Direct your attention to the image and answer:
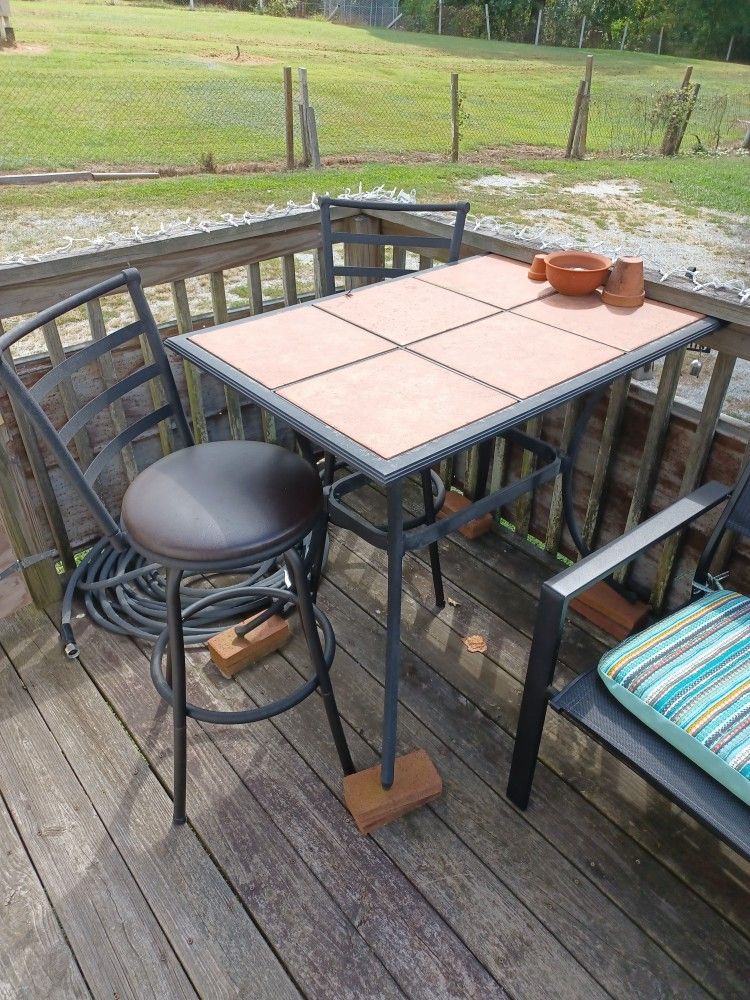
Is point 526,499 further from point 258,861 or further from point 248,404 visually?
point 258,861

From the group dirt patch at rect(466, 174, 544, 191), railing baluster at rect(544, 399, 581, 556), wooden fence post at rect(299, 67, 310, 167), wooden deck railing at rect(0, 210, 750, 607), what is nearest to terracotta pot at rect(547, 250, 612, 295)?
wooden deck railing at rect(0, 210, 750, 607)

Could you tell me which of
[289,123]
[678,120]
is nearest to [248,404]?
[289,123]

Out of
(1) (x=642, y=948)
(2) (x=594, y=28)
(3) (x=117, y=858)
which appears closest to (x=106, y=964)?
(3) (x=117, y=858)

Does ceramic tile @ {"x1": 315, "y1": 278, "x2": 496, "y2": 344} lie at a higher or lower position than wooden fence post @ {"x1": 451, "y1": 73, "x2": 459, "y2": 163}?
higher

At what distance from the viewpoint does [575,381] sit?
139 centimetres

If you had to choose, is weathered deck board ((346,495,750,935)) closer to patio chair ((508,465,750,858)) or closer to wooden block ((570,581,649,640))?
wooden block ((570,581,649,640))

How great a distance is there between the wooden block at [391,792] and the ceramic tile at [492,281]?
1172 mm

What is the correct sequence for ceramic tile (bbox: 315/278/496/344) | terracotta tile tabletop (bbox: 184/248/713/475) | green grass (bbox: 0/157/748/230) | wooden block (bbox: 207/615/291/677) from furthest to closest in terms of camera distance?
green grass (bbox: 0/157/748/230), wooden block (bbox: 207/615/291/677), ceramic tile (bbox: 315/278/496/344), terracotta tile tabletop (bbox: 184/248/713/475)

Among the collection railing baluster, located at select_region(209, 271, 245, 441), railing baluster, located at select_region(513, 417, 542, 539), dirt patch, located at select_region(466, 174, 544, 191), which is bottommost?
dirt patch, located at select_region(466, 174, 544, 191)

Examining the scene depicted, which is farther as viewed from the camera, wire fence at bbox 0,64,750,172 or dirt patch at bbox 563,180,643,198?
wire fence at bbox 0,64,750,172

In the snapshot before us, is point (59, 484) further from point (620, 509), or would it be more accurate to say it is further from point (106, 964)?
point (620, 509)

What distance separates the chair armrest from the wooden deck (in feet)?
2.12

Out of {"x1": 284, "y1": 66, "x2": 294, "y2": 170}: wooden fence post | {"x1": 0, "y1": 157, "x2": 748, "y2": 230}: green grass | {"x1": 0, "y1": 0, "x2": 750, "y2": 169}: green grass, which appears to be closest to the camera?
{"x1": 0, "y1": 157, "x2": 748, "y2": 230}: green grass

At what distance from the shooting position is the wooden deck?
1.37 m
